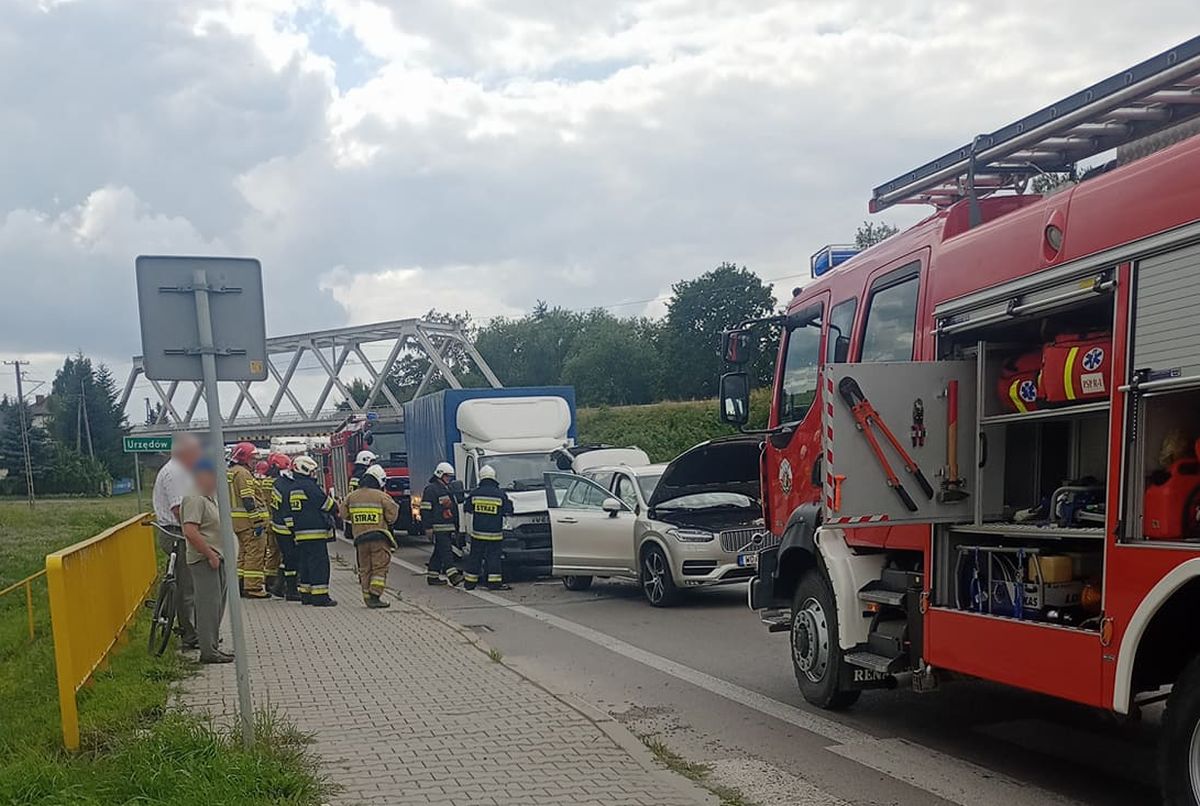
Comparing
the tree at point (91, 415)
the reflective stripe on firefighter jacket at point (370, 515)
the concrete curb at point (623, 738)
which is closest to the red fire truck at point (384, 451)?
the reflective stripe on firefighter jacket at point (370, 515)

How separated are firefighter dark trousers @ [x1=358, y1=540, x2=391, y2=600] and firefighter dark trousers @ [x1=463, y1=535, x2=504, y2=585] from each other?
7.19 feet

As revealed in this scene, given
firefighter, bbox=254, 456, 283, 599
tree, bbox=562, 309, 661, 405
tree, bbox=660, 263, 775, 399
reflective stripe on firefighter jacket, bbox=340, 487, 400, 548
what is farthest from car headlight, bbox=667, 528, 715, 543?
tree, bbox=562, 309, 661, 405

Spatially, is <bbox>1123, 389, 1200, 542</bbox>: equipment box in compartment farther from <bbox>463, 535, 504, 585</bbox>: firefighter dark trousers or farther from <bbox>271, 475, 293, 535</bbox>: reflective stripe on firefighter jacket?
<bbox>463, 535, 504, 585</bbox>: firefighter dark trousers

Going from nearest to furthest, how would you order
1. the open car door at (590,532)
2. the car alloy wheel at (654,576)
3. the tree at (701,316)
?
the car alloy wheel at (654,576) → the open car door at (590,532) → the tree at (701,316)

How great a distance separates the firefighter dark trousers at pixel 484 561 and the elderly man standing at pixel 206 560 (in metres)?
5.99

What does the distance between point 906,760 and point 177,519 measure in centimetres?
594

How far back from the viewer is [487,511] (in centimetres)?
1409

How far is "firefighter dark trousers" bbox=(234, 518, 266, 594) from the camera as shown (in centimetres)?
1362

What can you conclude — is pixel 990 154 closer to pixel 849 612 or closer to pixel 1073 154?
pixel 1073 154

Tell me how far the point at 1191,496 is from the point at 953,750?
2616 mm

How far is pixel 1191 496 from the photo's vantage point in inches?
169

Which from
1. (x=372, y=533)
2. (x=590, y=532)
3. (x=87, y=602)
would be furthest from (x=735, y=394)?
(x=372, y=533)

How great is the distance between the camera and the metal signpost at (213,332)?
18.8 ft

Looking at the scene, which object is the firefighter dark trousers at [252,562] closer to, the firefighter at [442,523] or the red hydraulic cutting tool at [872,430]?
the firefighter at [442,523]
